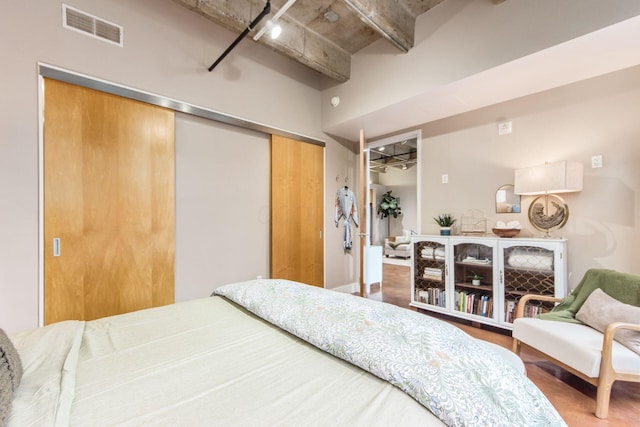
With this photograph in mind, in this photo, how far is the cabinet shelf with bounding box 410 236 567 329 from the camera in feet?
8.60

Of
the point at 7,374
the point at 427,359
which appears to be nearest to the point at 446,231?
the point at 427,359

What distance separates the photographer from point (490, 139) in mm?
3191

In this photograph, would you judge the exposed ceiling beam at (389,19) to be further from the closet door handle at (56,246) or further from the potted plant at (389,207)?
the potted plant at (389,207)

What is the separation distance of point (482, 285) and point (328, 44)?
344 centimetres

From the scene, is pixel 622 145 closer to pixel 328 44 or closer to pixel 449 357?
pixel 449 357

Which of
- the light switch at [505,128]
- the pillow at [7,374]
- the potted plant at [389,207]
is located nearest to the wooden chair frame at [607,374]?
the light switch at [505,128]

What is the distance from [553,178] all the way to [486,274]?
4.05ft

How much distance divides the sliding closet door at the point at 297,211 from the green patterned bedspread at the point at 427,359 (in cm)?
229

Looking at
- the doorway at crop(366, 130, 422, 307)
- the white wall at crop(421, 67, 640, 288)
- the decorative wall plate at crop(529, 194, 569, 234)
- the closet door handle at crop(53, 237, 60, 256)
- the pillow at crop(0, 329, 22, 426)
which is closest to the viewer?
the pillow at crop(0, 329, 22, 426)

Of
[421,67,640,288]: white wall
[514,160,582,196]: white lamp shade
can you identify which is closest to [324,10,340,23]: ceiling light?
[421,67,640,288]: white wall

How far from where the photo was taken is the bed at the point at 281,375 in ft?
2.38

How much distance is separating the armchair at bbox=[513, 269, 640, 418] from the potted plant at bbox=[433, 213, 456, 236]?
1139mm

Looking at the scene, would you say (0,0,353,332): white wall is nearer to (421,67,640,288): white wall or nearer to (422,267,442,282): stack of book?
(422,267,442,282): stack of book

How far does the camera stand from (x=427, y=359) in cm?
87
